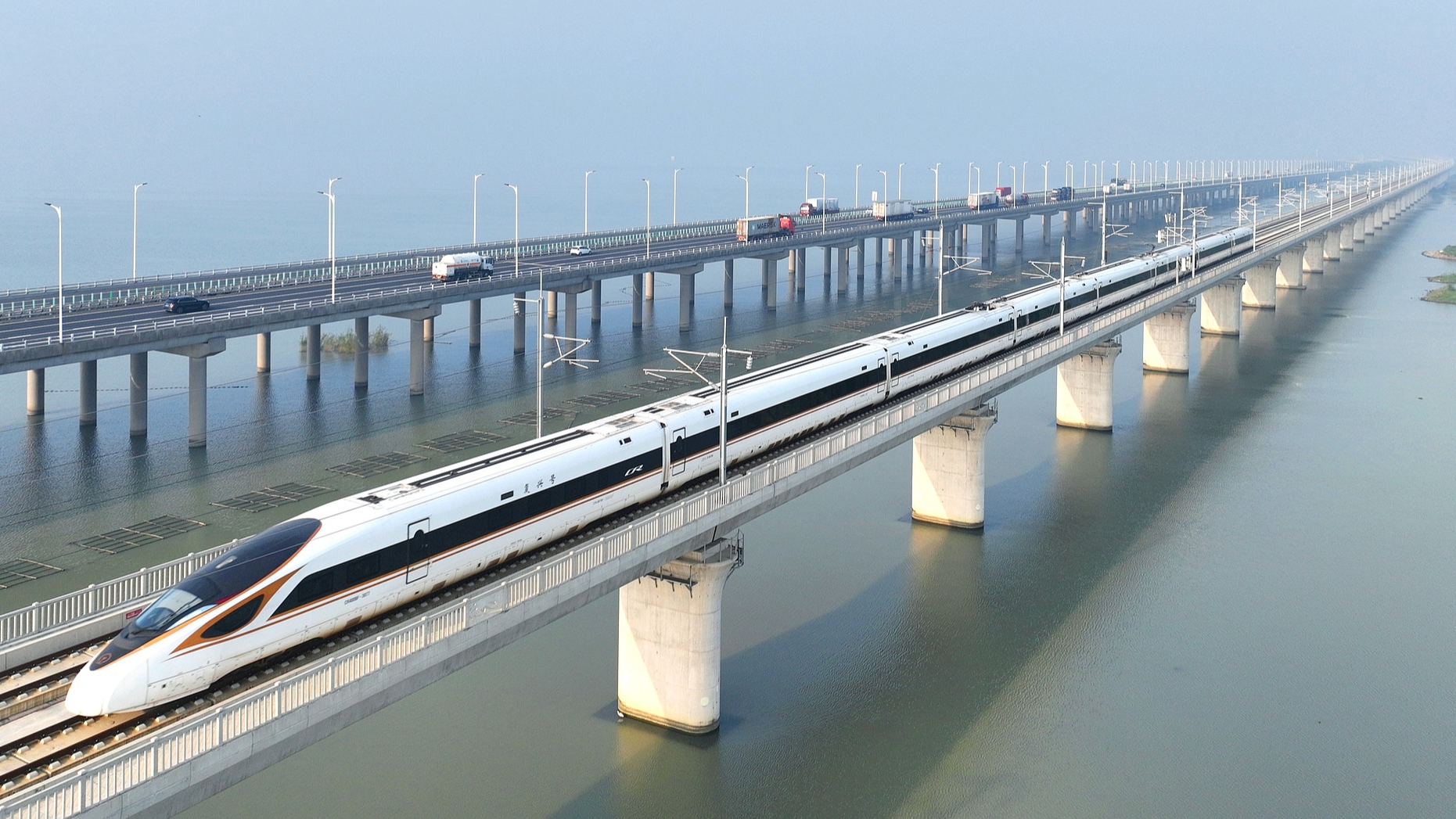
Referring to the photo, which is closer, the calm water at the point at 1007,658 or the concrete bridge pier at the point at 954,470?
the calm water at the point at 1007,658

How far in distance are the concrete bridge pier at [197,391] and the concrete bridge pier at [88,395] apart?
28.6ft

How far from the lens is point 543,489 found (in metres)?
35.6

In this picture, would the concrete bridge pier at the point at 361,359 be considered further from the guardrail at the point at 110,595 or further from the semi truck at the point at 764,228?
the guardrail at the point at 110,595

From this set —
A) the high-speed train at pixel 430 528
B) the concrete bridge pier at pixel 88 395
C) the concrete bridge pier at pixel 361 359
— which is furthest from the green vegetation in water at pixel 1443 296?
the concrete bridge pier at pixel 88 395

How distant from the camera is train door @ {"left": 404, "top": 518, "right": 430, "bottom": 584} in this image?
31.1 m

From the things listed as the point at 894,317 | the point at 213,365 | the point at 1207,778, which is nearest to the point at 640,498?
the point at 1207,778

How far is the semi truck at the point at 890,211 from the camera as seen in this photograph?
168 metres

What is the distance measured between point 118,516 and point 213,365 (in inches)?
1883

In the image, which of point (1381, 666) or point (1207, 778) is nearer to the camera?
point (1207, 778)

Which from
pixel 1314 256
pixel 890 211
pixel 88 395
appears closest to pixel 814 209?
pixel 890 211

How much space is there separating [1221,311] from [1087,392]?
49165mm

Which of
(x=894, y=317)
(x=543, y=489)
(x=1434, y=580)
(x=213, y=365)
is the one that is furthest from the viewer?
(x=894, y=317)

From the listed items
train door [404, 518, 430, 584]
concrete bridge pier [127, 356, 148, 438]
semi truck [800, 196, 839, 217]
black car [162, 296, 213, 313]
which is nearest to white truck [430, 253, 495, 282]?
black car [162, 296, 213, 313]

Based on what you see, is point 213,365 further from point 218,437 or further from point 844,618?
point 844,618
